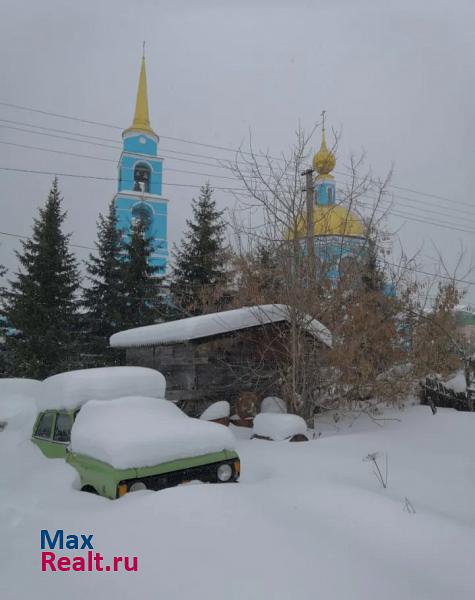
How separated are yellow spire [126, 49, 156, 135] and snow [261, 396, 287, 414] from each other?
3359 cm

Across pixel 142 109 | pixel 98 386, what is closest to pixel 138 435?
pixel 98 386

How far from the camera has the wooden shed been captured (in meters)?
9.97

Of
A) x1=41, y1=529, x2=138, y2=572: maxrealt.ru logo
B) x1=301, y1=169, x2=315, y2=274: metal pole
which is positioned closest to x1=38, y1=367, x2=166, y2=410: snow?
x1=41, y1=529, x2=138, y2=572: maxrealt.ru logo

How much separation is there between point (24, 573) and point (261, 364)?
789 centimetres

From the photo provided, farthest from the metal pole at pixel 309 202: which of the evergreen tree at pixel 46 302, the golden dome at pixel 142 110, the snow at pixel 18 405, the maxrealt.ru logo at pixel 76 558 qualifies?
the golden dome at pixel 142 110

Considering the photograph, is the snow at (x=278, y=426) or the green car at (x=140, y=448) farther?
the snow at (x=278, y=426)

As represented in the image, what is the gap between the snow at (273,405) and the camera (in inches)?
Answer: 391

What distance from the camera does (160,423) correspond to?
5.38 m

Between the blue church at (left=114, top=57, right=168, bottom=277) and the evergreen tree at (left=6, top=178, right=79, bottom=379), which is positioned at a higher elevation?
the blue church at (left=114, top=57, right=168, bottom=277)

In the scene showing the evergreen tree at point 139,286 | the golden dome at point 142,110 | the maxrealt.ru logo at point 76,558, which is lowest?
the maxrealt.ru logo at point 76,558

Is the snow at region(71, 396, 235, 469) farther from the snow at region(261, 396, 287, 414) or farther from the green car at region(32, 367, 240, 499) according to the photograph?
the snow at region(261, 396, 287, 414)

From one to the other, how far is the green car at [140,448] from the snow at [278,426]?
2646 mm

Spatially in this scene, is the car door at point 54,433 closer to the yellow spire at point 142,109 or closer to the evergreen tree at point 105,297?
the evergreen tree at point 105,297

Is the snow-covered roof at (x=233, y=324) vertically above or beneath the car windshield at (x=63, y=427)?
above
